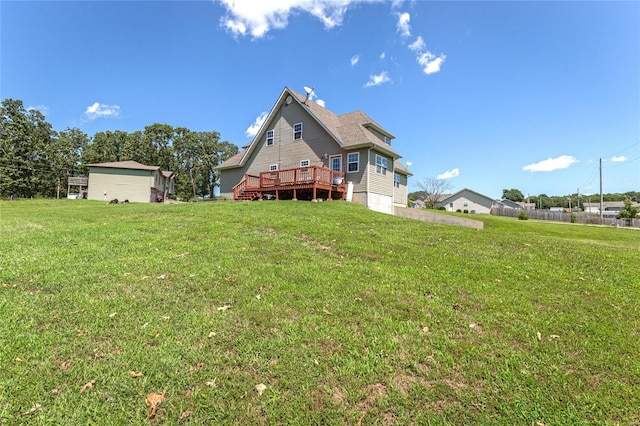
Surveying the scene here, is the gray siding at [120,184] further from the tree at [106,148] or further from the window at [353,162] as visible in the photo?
the window at [353,162]

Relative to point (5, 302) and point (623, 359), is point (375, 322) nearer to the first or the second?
point (623, 359)

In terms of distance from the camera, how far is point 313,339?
3.30 meters

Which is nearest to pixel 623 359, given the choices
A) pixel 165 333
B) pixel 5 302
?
pixel 165 333

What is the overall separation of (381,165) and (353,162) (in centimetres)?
198

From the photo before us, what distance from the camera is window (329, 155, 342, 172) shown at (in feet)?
62.1

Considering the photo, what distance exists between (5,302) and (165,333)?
2.53 meters

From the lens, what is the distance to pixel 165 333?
11.2ft

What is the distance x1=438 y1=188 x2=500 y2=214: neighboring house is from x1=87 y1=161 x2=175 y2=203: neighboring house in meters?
46.8

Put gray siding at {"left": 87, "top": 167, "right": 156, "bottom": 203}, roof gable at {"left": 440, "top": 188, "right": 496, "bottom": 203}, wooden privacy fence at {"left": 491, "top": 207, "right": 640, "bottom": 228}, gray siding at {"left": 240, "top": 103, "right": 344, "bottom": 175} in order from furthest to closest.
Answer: roof gable at {"left": 440, "top": 188, "right": 496, "bottom": 203}, gray siding at {"left": 87, "top": 167, "right": 156, "bottom": 203}, wooden privacy fence at {"left": 491, "top": 207, "right": 640, "bottom": 228}, gray siding at {"left": 240, "top": 103, "right": 344, "bottom": 175}

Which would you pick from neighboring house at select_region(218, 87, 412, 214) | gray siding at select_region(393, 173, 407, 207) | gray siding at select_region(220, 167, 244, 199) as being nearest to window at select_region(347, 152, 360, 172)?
neighboring house at select_region(218, 87, 412, 214)

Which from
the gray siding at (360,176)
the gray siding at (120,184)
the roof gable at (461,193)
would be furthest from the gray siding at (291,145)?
the roof gable at (461,193)

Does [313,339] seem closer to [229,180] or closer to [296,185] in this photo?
[296,185]

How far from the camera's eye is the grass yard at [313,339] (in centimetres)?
249

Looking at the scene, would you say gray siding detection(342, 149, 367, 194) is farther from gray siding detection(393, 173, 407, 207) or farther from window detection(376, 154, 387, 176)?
gray siding detection(393, 173, 407, 207)
